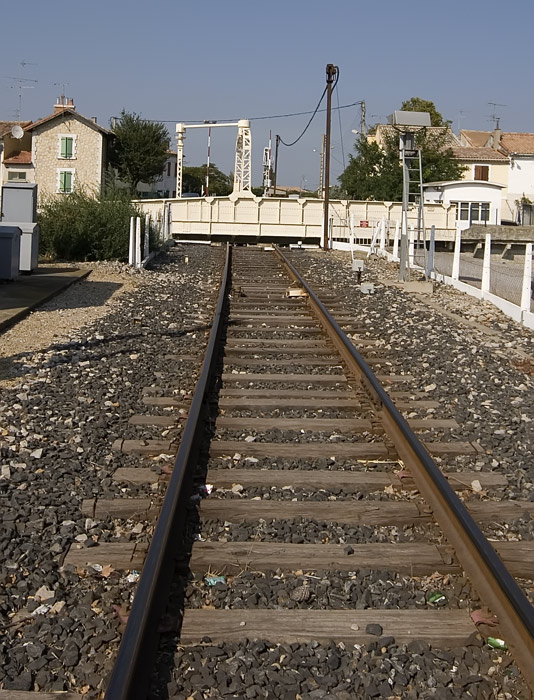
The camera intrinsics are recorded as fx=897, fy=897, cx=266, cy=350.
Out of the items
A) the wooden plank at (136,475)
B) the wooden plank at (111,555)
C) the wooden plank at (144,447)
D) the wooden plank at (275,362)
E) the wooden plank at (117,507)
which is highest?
the wooden plank at (275,362)

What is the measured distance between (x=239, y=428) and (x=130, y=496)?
1.62 metres

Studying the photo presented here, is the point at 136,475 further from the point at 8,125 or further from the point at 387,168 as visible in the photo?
the point at 8,125

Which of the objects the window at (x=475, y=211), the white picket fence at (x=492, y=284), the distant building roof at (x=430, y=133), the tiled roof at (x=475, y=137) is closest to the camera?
the white picket fence at (x=492, y=284)

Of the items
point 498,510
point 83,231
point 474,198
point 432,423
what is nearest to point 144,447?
point 432,423

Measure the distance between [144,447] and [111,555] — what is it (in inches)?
68.6

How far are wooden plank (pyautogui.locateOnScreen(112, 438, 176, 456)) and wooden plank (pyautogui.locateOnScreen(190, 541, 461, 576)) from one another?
A: 1.57 m

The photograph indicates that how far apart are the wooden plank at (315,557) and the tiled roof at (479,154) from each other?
66.3 metres

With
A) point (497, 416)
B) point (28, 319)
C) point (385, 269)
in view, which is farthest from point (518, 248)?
point (497, 416)

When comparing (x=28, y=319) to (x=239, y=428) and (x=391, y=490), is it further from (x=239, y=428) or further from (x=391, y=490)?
(x=391, y=490)

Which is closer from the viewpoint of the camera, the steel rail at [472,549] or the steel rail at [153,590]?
the steel rail at [153,590]

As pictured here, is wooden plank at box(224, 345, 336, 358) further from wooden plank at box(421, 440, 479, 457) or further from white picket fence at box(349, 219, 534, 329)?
white picket fence at box(349, 219, 534, 329)

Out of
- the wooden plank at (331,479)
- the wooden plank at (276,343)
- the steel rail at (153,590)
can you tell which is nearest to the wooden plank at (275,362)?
the wooden plank at (276,343)

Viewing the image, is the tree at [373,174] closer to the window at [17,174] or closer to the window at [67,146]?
the window at [67,146]

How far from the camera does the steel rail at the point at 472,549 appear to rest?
3.35 metres
